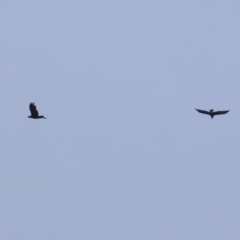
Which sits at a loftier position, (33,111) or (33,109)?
(33,109)

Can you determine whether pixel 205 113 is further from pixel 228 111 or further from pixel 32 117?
pixel 32 117

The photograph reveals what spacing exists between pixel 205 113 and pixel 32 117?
53.0 feet

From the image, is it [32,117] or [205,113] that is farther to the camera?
[32,117]

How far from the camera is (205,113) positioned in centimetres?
4756

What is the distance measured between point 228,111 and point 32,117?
1834 centimetres

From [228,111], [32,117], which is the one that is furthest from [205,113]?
[32,117]

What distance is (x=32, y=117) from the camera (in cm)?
5159

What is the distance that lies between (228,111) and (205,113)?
2941 mm

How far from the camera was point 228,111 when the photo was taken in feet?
148

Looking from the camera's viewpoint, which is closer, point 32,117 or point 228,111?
point 228,111
